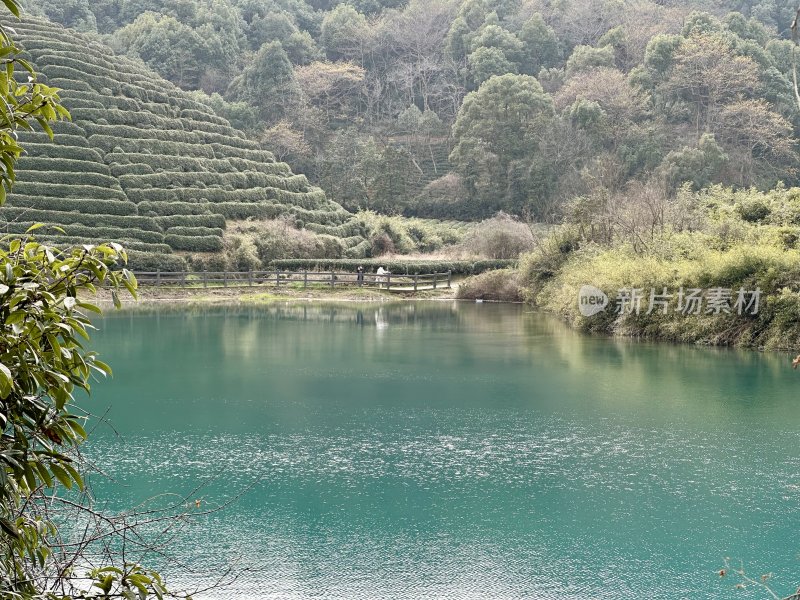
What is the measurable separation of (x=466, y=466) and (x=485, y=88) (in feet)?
155

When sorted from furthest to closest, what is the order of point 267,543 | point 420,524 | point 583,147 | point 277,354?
point 583,147, point 277,354, point 420,524, point 267,543

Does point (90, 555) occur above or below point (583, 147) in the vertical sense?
below

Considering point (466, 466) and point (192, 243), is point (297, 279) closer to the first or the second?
point (192, 243)

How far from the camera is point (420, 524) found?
8.62 meters

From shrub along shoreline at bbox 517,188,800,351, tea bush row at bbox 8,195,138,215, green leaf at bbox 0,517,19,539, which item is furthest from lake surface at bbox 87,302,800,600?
tea bush row at bbox 8,195,138,215

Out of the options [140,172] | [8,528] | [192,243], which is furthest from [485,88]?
[8,528]

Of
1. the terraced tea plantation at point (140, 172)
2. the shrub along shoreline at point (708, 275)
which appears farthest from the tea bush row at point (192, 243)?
the shrub along shoreline at point (708, 275)

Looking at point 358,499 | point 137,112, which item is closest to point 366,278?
point 137,112

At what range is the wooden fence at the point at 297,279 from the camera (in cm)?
3653

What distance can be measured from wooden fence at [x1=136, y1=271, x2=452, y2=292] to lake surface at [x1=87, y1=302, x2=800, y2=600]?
16.1 metres

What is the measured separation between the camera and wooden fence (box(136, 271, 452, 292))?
36.5 meters

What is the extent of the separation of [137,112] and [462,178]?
20.0m

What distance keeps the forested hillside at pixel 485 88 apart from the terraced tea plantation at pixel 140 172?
9.84 meters

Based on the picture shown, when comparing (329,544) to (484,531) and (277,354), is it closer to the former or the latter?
(484,531)
